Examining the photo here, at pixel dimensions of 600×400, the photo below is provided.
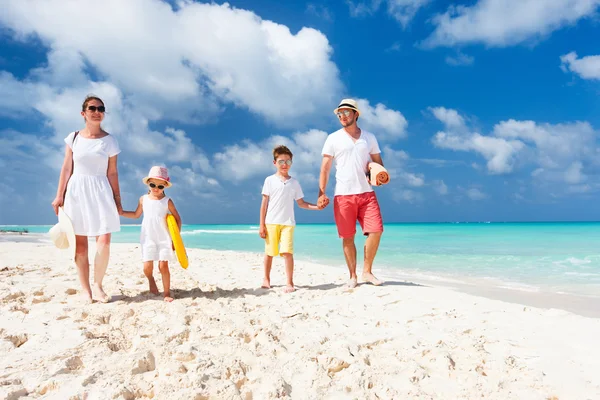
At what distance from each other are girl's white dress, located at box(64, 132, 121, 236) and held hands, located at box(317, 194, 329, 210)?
231cm

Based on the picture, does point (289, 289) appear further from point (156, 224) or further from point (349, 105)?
point (349, 105)

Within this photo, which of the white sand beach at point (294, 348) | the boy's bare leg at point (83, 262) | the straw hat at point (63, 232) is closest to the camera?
the white sand beach at point (294, 348)

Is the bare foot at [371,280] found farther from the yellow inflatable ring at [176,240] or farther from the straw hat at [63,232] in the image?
the straw hat at [63,232]

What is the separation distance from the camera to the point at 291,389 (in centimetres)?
212

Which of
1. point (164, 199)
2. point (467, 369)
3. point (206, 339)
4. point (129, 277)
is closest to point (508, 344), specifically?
point (467, 369)

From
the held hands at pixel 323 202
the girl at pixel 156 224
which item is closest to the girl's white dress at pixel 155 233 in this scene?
the girl at pixel 156 224

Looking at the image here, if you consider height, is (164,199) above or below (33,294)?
above

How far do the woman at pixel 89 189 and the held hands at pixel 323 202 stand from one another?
7.47ft

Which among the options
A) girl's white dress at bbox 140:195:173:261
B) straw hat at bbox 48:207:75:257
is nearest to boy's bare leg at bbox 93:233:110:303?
straw hat at bbox 48:207:75:257

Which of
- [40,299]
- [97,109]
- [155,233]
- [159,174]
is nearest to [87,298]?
[40,299]

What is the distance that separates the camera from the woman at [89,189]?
3883 mm

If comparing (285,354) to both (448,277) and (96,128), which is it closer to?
(96,128)

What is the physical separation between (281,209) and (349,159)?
1.03 meters

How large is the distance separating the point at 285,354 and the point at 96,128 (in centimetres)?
308
